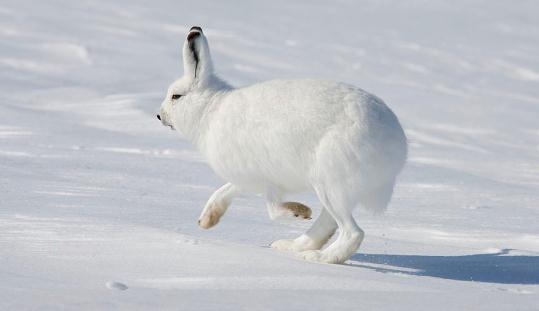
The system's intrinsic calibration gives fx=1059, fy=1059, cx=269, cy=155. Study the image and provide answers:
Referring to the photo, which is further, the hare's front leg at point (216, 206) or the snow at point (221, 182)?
the hare's front leg at point (216, 206)

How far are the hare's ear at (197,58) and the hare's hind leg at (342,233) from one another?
91 centimetres

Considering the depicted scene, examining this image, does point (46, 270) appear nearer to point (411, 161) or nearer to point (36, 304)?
point (36, 304)

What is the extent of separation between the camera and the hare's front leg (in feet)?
14.0

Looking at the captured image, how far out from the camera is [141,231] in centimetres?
392

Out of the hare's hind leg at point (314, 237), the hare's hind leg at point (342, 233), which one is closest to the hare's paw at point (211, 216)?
the hare's hind leg at point (314, 237)

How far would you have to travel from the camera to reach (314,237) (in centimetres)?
430

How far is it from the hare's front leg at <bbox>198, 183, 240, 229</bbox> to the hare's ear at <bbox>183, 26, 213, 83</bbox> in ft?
1.66

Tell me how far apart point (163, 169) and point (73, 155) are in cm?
55

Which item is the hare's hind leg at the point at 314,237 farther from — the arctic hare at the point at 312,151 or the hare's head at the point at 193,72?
the hare's head at the point at 193,72

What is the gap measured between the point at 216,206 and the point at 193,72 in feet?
2.06

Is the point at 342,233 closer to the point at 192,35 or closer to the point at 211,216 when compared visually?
the point at 211,216

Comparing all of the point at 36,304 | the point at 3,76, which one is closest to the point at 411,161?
the point at 3,76

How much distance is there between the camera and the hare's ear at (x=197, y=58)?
4.51 m

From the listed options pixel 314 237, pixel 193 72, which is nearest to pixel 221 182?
pixel 193 72
